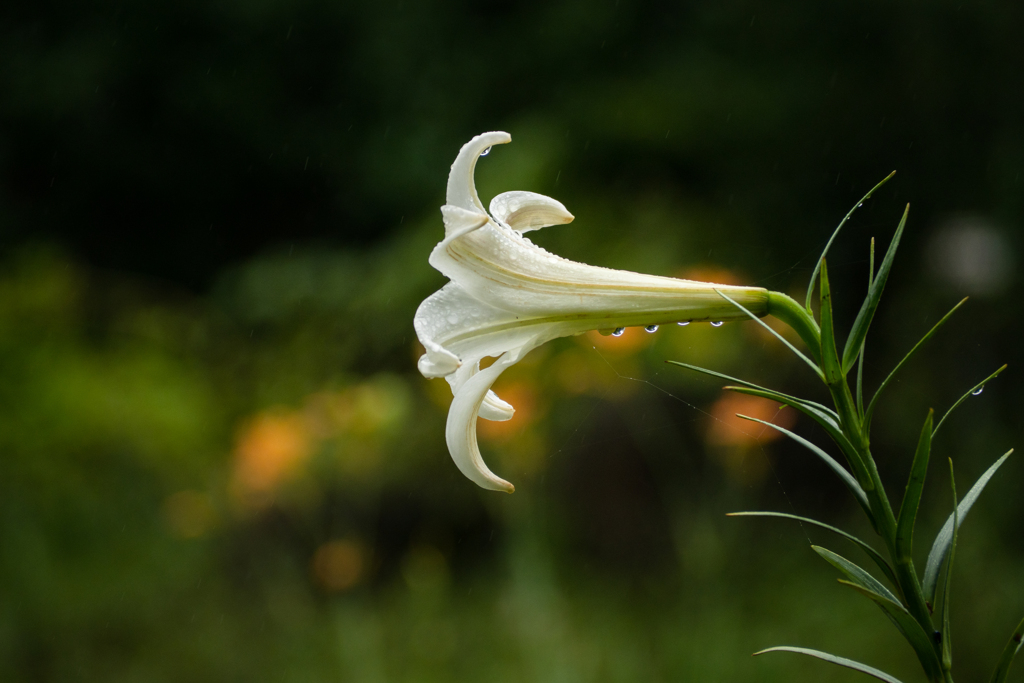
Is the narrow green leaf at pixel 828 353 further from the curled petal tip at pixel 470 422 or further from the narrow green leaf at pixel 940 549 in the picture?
the curled petal tip at pixel 470 422

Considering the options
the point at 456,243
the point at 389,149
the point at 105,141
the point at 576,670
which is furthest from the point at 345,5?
the point at 456,243

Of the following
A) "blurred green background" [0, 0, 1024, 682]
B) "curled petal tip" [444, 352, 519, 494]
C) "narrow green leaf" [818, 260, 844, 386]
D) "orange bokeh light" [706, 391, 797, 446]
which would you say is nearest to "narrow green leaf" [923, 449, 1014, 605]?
"narrow green leaf" [818, 260, 844, 386]

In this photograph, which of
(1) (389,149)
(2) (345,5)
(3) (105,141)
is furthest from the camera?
(3) (105,141)

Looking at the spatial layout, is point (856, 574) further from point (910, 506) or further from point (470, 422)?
point (470, 422)

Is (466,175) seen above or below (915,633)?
above

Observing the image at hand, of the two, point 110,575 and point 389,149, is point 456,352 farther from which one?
point 389,149

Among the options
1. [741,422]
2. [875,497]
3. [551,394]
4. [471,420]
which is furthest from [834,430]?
[551,394]
